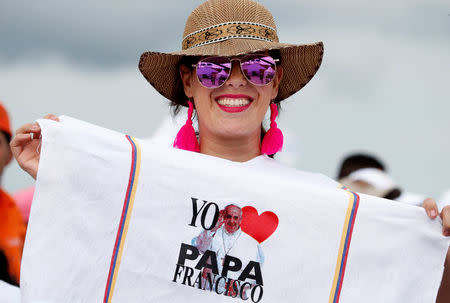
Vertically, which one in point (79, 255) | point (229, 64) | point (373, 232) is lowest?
point (79, 255)

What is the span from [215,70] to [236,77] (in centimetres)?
9

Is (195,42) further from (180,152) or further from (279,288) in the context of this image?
(279,288)

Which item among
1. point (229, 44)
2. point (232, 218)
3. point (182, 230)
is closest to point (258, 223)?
point (232, 218)

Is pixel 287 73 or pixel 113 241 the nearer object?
pixel 113 241

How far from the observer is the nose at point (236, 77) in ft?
8.00

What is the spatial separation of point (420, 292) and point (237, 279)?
636mm

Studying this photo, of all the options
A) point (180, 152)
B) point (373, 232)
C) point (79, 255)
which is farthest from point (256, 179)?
point (79, 255)

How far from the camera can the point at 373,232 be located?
2.34 metres

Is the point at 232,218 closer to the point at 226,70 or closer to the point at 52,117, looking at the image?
the point at 226,70

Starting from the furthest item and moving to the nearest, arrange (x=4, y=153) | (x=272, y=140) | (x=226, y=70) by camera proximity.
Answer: (x=4, y=153)
(x=272, y=140)
(x=226, y=70)

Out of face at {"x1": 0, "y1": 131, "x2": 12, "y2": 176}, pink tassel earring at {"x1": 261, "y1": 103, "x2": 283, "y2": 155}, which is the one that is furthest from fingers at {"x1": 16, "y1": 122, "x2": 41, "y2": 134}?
face at {"x1": 0, "y1": 131, "x2": 12, "y2": 176}

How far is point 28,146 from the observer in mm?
2295

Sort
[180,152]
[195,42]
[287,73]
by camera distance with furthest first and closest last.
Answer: [287,73], [195,42], [180,152]

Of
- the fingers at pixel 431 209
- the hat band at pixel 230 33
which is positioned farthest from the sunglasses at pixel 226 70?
the fingers at pixel 431 209
